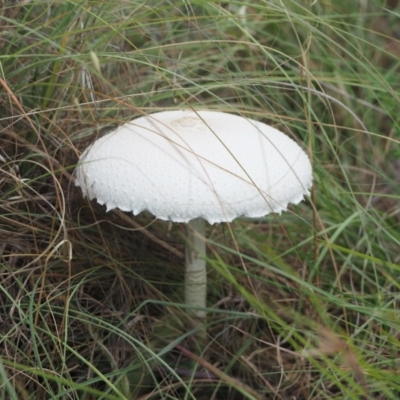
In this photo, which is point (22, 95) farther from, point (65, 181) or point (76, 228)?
point (76, 228)

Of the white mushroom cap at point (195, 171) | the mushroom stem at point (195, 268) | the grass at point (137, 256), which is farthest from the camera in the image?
the mushroom stem at point (195, 268)

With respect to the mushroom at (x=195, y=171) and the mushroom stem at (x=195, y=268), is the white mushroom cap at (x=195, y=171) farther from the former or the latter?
the mushroom stem at (x=195, y=268)

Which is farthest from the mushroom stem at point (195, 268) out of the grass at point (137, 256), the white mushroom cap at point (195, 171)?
the white mushroom cap at point (195, 171)

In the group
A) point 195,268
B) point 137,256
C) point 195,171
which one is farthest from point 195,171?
point 137,256

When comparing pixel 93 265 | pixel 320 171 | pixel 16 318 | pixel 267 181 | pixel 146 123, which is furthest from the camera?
pixel 320 171

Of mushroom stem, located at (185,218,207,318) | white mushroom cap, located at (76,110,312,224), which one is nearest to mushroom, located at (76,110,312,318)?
white mushroom cap, located at (76,110,312,224)

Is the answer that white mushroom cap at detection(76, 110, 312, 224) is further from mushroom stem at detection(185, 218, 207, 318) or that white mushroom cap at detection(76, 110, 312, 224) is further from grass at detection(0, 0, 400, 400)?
mushroom stem at detection(185, 218, 207, 318)

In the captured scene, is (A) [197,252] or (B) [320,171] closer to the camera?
(A) [197,252]

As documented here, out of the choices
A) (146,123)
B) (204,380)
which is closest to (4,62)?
(146,123)
